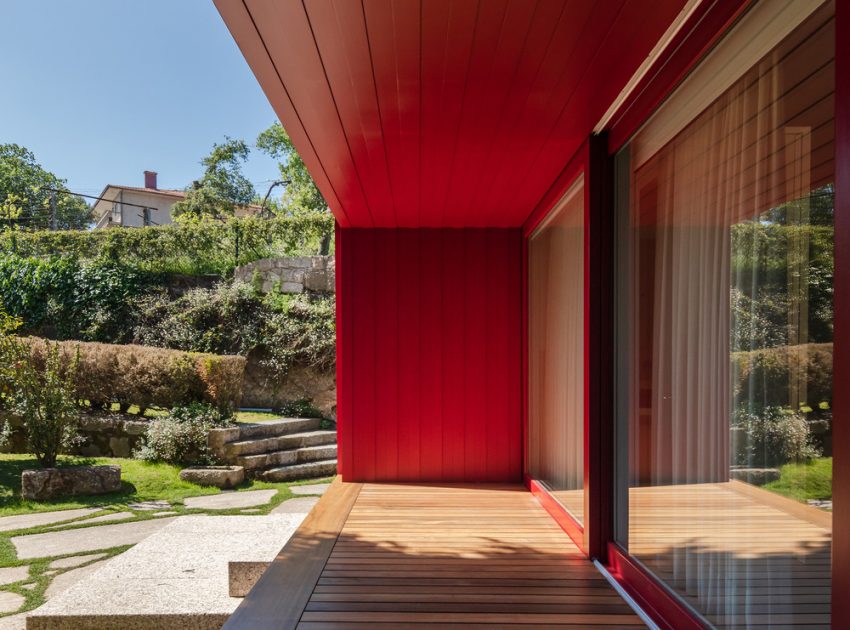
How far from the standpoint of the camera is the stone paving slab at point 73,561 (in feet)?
14.0

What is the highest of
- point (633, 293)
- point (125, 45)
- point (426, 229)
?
point (125, 45)

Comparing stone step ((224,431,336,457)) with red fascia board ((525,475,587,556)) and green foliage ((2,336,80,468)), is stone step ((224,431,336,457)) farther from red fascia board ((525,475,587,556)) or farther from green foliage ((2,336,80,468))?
red fascia board ((525,475,587,556))

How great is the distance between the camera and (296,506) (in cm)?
571

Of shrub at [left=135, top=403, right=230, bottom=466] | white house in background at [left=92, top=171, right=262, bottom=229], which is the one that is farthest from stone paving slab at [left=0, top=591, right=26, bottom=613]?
white house in background at [left=92, top=171, right=262, bottom=229]

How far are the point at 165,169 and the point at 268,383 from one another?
34181 millimetres

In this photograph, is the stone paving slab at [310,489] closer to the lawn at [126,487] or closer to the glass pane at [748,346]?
the lawn at [126,487]

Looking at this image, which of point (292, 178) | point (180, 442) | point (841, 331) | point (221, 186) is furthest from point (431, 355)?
point (221, 186)

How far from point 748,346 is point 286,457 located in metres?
6.07

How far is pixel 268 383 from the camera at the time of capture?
8766 mm

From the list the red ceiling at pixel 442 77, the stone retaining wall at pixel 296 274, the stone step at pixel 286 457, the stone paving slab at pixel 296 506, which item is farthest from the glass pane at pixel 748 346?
the stone retaining wall at pixel 296 274

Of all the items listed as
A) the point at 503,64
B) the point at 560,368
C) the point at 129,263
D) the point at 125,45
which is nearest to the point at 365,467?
the point at 560,368

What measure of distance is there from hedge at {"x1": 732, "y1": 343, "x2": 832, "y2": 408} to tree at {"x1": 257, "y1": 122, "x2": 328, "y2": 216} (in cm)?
1532

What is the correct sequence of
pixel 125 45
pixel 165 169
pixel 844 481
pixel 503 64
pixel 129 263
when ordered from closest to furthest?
pixel 844 481
pixel 503 64
pixel 129 263
pixel 125 45
pixel 165 169

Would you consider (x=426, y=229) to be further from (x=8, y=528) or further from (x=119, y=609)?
(x=8, y=528)
